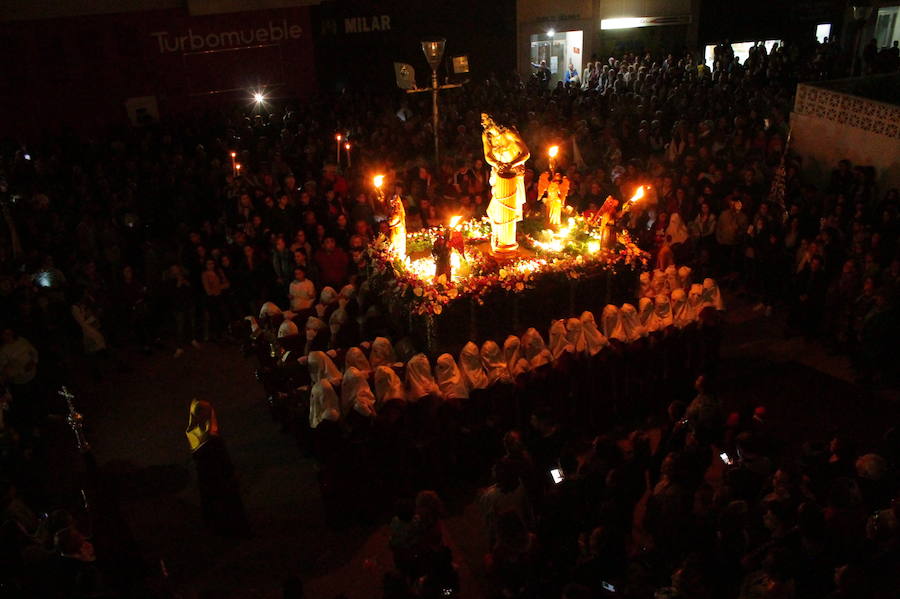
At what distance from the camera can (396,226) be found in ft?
34.7

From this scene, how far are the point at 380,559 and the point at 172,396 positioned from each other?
442 cm

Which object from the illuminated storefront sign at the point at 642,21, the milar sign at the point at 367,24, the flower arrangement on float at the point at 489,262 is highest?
the milar sign at the point at 367,24

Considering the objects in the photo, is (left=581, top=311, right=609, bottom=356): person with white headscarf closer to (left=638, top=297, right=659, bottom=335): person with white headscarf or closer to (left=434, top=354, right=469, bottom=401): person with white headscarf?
(left=638, top=297, right=659, bottom=335): person with white headscarf

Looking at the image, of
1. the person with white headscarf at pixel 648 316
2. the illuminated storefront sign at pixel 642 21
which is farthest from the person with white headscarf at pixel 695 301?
the illuminated storefront sign at pixel 642 21

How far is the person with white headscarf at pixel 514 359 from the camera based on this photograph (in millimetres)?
8242

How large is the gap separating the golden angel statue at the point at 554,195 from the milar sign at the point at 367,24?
13.6m

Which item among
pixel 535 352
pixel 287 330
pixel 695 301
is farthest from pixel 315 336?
pixel 695 301

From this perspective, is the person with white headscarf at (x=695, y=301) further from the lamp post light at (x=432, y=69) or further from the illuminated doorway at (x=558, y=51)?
the illuminated doorway at (x=558, y=51)

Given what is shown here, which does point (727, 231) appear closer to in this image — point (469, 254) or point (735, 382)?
point (735, 382)

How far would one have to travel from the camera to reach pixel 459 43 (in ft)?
78.7

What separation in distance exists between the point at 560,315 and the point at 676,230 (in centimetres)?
308

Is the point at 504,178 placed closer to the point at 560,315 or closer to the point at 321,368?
the point at 560,315

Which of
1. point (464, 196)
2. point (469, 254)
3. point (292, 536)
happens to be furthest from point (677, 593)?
point (464, 196)

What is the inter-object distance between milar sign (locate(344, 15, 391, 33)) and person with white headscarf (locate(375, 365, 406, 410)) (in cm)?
1740
